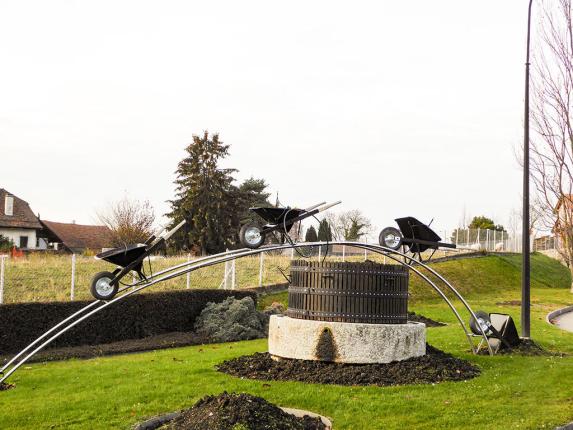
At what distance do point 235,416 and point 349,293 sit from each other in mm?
4430

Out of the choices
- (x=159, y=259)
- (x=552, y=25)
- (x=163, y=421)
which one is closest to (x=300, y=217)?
(x=163, y=421)

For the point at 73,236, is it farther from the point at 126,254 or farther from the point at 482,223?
the point at 126,254

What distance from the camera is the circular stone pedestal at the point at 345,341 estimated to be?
10.1 metres

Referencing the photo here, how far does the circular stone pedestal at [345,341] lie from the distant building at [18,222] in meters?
45.1

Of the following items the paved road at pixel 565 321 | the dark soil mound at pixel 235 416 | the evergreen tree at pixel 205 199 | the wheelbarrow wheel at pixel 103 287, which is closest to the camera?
the dark soil mound at pixel 235 416

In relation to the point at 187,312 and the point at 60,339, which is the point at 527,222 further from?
the point at 60,339

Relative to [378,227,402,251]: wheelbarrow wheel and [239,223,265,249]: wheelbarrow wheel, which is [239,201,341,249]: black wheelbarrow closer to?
[239,223,265,249]: wheelbarrow wheel

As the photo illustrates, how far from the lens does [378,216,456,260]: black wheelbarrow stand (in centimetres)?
1107

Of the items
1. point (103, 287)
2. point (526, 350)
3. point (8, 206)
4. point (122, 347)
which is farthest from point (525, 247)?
point (8, 206)

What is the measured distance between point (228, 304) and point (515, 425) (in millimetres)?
11029

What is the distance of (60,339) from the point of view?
14.4m

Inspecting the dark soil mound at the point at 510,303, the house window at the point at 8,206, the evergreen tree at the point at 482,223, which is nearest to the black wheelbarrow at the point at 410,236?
the dark soil mound at the point at 510,303

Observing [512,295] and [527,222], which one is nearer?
[527,222]

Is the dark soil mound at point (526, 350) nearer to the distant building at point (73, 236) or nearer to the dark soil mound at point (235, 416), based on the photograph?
the dark soil mound at point (235, 416)
